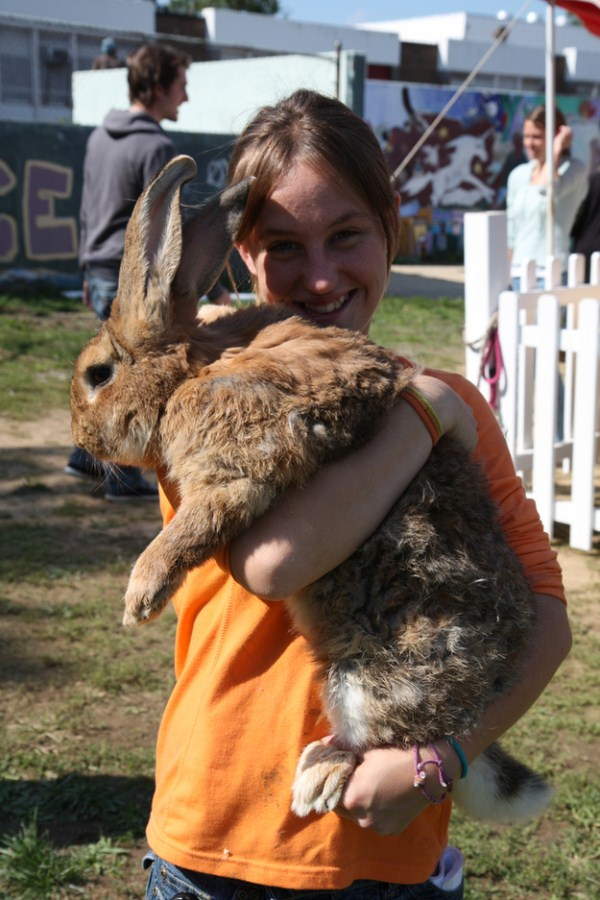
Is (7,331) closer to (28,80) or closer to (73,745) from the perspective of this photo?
(73,745)

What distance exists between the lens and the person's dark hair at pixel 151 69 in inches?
263

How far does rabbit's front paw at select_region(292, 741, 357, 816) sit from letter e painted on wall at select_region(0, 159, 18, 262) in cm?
1330

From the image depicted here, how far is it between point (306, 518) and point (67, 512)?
508 cm

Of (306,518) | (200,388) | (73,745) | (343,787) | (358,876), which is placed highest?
(200,388)

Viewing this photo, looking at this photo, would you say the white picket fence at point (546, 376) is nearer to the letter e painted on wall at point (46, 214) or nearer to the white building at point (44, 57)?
the letter e painted on wall at point (46, 214)

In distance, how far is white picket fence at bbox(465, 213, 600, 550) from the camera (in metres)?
6.18

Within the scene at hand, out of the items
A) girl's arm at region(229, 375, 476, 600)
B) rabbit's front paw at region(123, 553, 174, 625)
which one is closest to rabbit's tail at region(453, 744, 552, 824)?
girl's arm at region(229, 375, 476, 600)

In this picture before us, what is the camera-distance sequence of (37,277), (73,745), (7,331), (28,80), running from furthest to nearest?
1. (28,80)
2. (37,277)
3. (7,331)
4. (73,745)

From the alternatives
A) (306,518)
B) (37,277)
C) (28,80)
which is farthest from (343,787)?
(28,80)

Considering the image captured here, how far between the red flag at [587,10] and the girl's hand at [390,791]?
6989 mm

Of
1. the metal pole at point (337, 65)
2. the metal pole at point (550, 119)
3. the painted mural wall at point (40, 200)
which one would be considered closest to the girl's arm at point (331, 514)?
the metal pole at point (550, 119)

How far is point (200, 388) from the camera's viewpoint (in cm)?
199

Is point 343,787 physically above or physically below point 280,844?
above

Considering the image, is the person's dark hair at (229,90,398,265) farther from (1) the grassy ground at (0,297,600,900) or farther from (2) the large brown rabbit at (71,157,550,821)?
(1) the grassy ground at (0,297,600,900)
